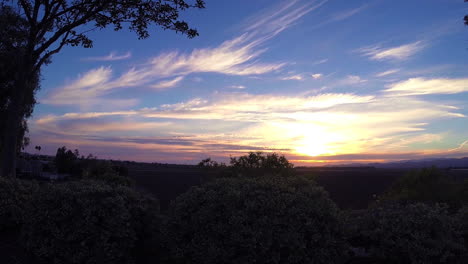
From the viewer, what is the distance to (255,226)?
588cm

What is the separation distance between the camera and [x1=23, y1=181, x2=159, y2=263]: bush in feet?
21.3

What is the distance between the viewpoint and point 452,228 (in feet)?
22.4

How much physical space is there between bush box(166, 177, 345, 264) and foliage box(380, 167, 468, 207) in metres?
6.52

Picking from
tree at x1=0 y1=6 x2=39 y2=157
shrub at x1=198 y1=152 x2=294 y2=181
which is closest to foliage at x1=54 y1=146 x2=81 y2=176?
tree at x1=0 y1=6 x2=39 y2=157

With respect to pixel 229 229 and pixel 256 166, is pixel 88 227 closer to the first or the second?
pixel 229 229

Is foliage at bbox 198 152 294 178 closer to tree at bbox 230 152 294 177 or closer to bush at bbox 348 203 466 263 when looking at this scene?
tree at bbox 230 152 294 177

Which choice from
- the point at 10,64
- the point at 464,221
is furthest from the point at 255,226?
the point at 10,64

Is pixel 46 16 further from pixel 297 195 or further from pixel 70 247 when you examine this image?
pixel 297 195

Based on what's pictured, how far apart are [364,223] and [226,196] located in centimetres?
248

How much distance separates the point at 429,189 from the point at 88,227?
1060 cm

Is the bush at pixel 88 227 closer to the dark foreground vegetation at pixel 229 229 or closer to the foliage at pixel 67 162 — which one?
the dark foreground vegetation at pixel 229 229

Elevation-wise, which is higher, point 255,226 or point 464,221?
point 255,226

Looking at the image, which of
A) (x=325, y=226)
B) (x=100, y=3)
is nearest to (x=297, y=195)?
(x=325, y=226)

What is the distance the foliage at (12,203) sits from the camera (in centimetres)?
896
